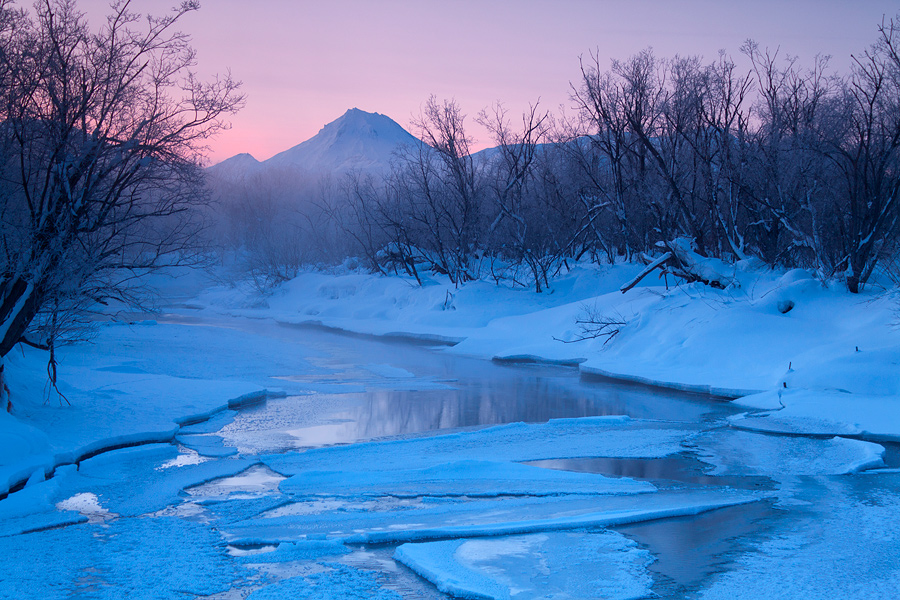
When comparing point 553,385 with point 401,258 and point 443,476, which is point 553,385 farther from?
point 401,258

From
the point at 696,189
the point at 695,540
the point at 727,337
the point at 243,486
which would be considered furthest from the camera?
the point at 696,189

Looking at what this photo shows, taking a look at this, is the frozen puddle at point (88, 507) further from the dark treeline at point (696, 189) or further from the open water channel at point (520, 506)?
the dark treeline at point (696, 189)

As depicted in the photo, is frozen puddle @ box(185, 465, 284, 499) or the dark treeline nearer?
frozen puddle @ box(185, 465, 284, 499)

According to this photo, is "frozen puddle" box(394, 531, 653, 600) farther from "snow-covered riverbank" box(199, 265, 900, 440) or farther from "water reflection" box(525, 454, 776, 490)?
"snow-covered riverbank" box(199, 265, 900, 440)

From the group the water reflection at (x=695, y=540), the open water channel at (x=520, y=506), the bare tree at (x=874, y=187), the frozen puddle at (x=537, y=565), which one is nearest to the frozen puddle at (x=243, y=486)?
the open water channel at (x=520, y=506)

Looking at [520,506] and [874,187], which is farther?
[874,187]

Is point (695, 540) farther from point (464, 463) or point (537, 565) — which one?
point (464, 463)

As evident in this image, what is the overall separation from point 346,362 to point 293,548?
1253 centimetres

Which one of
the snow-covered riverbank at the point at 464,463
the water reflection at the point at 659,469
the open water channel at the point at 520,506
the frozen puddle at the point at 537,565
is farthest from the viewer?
the water reflection at the point at 659,469

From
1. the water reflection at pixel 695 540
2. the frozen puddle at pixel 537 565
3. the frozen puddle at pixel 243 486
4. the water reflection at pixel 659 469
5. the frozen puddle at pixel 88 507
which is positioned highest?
the frozen puddle at pixel 88 507

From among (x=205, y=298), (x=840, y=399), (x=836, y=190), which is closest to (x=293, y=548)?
(x=840, y=399)

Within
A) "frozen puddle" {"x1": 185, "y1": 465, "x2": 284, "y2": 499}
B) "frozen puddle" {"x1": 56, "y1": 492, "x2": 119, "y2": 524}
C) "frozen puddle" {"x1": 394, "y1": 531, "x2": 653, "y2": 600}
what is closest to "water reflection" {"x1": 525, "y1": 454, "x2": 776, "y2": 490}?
"frozen puddle" {"x1": 394, "y1": 531, "x2": 653, "y2": 600}

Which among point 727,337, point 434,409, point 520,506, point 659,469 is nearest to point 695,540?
point 520,506

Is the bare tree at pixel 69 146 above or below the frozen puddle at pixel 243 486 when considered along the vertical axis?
above
